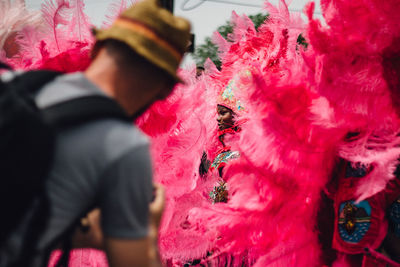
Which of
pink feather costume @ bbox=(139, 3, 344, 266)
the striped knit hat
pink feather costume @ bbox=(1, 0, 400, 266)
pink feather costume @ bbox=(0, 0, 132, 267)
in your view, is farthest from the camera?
pink feather costume @ bbox=(0, 0, 132, 267)

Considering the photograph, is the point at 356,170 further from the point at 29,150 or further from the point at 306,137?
the point at 29,150

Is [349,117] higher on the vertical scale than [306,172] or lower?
higher

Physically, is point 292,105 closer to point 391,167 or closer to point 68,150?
point 391,167

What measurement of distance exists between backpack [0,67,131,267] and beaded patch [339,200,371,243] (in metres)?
1.10

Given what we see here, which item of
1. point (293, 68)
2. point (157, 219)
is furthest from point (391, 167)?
point (157, 219)

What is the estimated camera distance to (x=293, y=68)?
5.44ft

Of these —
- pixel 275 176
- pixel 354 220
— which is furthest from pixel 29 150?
pixel 354 220

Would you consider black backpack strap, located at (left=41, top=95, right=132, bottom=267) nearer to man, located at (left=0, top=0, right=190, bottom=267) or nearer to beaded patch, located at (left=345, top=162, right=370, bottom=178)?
man, located at (left=0, top=0, right=190, bottom=267)

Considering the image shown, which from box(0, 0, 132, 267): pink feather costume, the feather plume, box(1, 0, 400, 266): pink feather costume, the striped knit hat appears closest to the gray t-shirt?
the striped knit hat

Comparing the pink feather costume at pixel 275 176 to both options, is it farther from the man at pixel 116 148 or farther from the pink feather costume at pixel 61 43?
the man at pixel 116 148

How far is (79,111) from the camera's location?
0.72 metres

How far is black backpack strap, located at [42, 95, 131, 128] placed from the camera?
2.36 ft

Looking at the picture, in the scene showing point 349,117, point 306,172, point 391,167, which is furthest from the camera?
point 306,172

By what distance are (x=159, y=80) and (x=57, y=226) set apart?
1.13 feet
